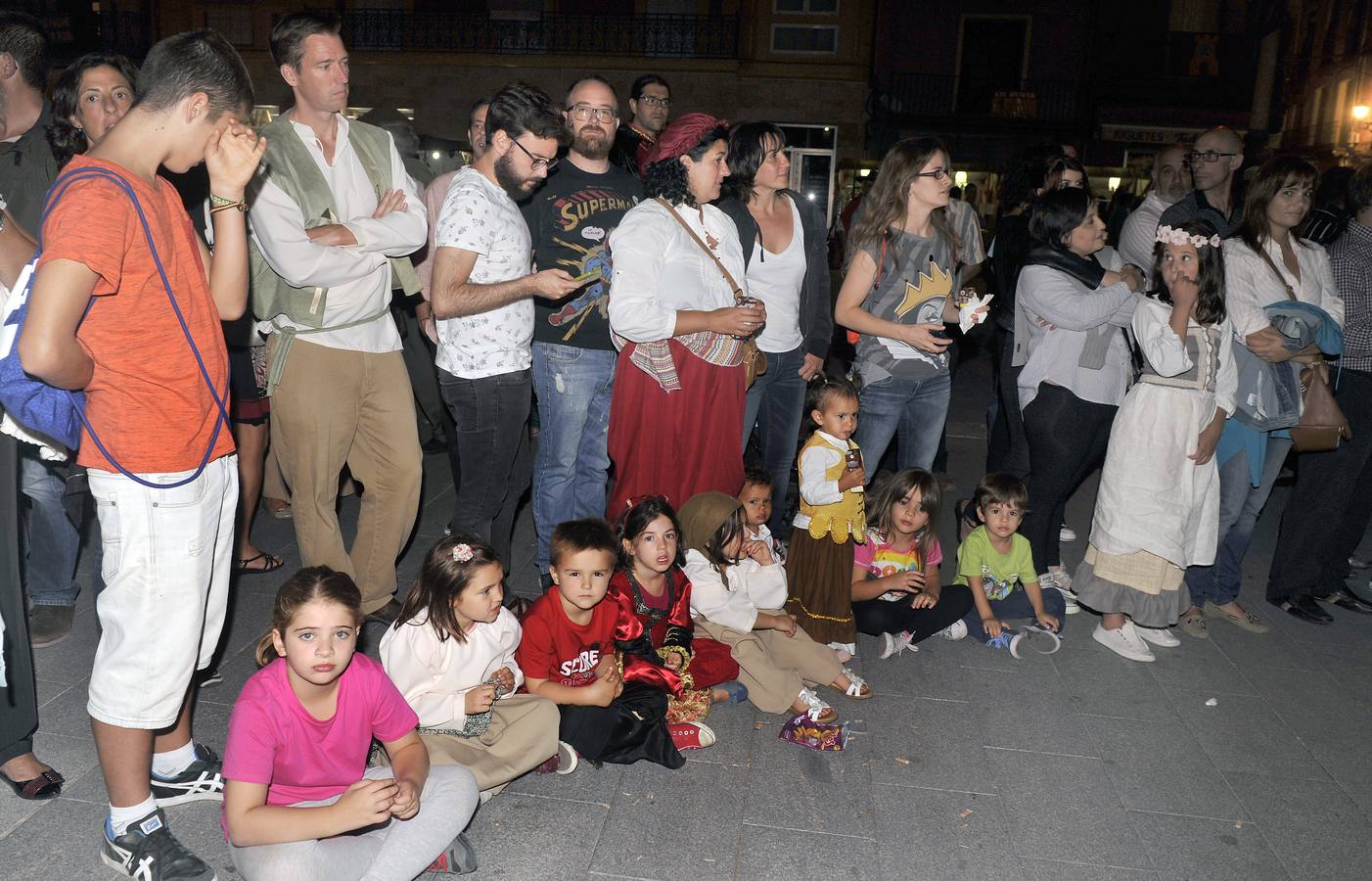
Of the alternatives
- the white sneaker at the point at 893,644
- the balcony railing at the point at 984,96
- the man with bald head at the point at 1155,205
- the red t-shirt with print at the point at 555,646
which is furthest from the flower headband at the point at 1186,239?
the balcony railing at the point at 984,96

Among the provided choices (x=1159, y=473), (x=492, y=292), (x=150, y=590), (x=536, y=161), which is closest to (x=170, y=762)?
(x=150, y=590)

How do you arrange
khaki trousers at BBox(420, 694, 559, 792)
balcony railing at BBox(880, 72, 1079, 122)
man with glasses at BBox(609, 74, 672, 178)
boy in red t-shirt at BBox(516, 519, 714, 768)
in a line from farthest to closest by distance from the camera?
balcony railing at BBox(880, 72, 1079, 122) < man with glasses at BBox(609, 74, 672, 178) < boy in red t-shirt at BBox(516, 519, 714, 768) < khaki trousers at BBox(420, 694, 559, 792)

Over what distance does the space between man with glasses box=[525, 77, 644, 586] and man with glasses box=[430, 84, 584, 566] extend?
0.16m

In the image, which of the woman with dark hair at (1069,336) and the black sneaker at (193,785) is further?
the woman with dark hair at (1069,336)

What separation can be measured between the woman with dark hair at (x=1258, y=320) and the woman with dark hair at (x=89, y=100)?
186 inches

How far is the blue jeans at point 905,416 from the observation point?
470 centimetres

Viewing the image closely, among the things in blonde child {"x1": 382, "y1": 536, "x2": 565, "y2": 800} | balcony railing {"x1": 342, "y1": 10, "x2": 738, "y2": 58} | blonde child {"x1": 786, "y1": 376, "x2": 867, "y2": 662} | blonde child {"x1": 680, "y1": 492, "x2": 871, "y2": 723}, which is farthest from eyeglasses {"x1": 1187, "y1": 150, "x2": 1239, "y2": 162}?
balcony railing {"x1": 342, "y1": 10, "x2": 738, "y2": 58}

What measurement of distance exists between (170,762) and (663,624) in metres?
1.66

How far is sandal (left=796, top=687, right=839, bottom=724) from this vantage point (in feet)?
12.2

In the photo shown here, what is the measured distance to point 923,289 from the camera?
4637 mm

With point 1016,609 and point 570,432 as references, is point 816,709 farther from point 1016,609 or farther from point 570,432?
point 570,432

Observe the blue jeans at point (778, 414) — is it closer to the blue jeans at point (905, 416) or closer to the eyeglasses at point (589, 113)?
the blue jeans at point (905, 416)

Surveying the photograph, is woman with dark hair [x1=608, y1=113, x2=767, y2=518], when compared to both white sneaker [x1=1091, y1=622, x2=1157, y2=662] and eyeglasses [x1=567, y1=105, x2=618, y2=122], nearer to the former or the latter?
eyeglasses [x1=567, y1=105, x2=618, y2=122]

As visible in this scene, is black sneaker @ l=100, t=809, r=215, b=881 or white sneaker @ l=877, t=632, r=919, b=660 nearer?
black sneaker @ l=100, t=809, r=215, b=881
